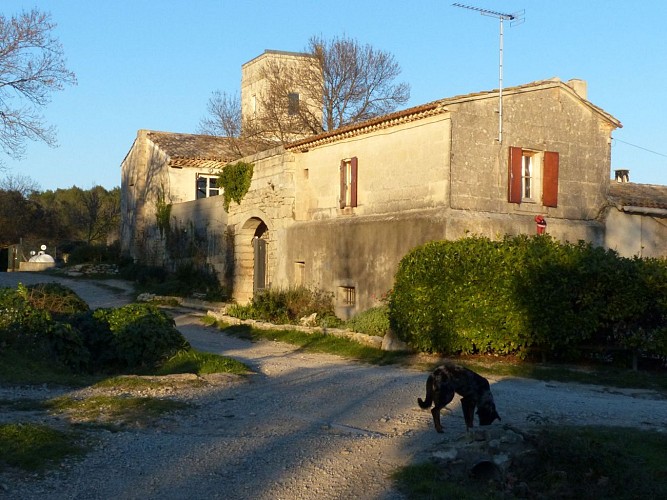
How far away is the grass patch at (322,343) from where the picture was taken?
15.5 m

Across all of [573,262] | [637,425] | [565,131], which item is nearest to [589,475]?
[637,425]

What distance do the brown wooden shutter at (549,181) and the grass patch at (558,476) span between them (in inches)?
507

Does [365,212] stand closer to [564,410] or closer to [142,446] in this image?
[564,410]

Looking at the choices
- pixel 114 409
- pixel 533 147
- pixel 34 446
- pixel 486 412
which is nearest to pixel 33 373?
pixel 114 409

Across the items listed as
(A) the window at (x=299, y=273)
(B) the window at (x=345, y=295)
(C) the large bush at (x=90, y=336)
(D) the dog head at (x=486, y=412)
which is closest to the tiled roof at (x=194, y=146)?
(A) the window at (x=299, y=273)

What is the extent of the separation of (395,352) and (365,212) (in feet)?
19.7

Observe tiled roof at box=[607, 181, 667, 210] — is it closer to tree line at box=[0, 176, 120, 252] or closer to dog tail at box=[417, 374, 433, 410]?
dog tail at box=[417, 374, 433, 410]

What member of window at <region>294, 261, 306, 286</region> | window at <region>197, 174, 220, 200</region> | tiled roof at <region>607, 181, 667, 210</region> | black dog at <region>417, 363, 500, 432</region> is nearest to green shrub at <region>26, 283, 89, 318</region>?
window at <region>294, 261, 306, 286</region>

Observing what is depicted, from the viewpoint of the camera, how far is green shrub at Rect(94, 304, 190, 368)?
43.1ft

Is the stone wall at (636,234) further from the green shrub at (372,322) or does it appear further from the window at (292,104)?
the window at (292,104)

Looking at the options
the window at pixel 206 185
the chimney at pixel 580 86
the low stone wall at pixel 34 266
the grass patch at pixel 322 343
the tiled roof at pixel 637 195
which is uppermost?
the chimney at pixel 580 86

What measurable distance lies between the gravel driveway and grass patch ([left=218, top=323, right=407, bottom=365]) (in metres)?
1.83

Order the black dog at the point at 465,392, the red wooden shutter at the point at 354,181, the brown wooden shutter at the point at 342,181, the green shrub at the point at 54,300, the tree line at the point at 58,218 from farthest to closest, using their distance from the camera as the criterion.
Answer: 1. the tree line at the point at 58,218
2. the brown wooden shutter at the point at 342,181
3. the red wooden shutter at the point at 354,181
4. the green shrub at the point at 54,300
5. the black dog at the point at 465,392

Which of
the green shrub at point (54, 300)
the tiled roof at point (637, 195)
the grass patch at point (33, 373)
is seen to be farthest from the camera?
the tiled roof at point (637, 195)
